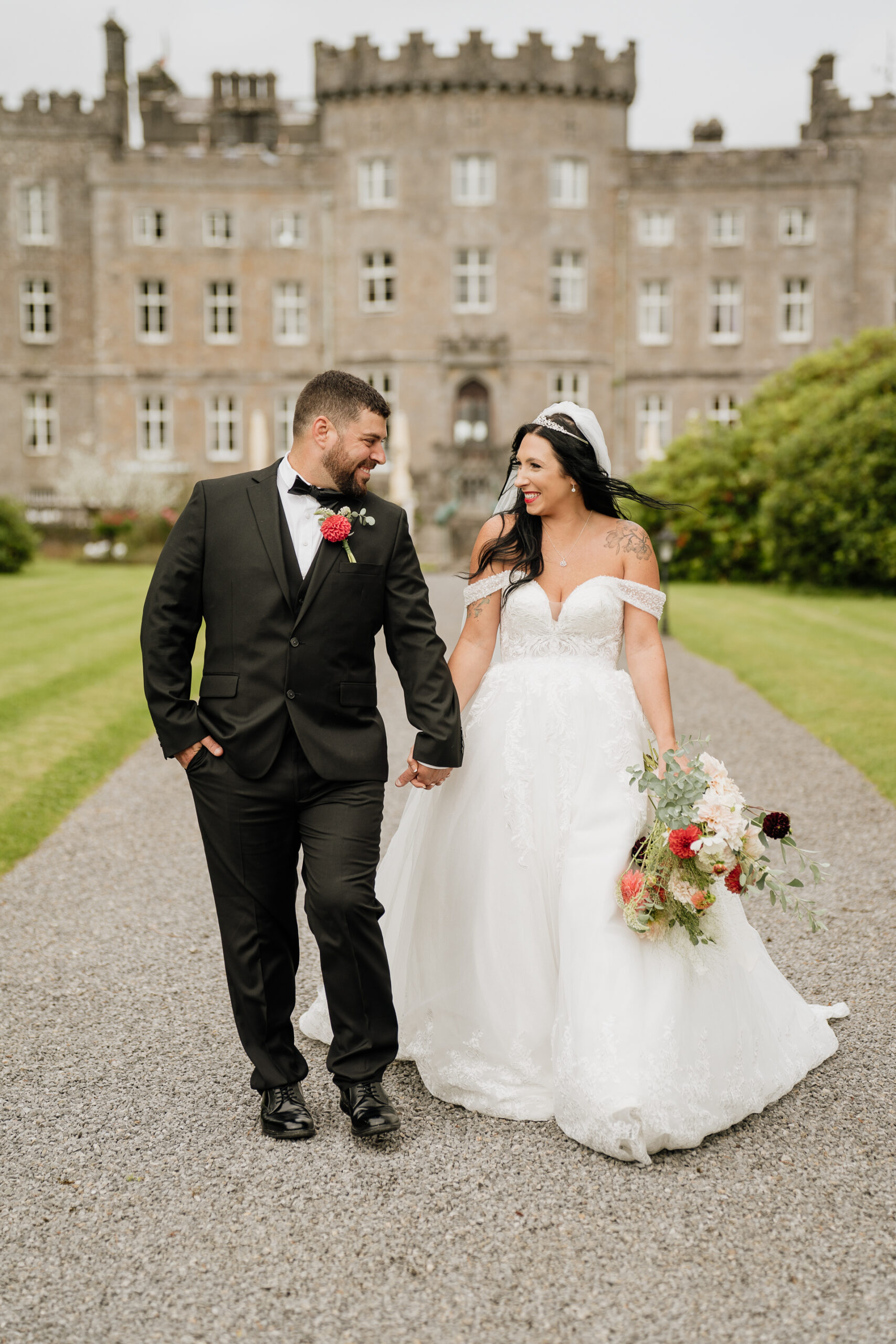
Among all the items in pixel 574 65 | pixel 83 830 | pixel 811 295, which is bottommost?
pixel 83 830

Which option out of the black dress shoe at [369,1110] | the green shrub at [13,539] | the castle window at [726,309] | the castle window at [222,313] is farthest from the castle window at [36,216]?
the black dress shoe at [369,1110]

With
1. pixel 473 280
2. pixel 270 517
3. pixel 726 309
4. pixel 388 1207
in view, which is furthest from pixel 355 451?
pixel 726 309

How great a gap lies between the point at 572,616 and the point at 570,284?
38.6 meters

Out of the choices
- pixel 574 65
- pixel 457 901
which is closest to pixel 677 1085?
pixel 457 901

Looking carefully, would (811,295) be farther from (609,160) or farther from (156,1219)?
(156,1219)

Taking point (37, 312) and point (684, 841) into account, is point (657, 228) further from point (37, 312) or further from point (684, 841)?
point (684, 841)

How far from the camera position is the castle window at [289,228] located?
133ft

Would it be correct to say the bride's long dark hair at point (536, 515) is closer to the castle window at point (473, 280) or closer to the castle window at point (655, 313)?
the castle window at point (473, 280)

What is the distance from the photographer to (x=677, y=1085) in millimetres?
3441

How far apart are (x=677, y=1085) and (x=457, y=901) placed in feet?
2.94

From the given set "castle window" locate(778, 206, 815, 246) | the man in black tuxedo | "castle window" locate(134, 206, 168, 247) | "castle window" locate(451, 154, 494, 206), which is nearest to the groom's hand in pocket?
the man in black tuxedo

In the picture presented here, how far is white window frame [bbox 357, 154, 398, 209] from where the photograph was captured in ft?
131

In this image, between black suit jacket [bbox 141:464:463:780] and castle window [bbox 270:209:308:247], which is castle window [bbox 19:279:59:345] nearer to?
castle window [bbox 270:209:308:247]

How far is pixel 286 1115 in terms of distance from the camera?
11.7 ft
